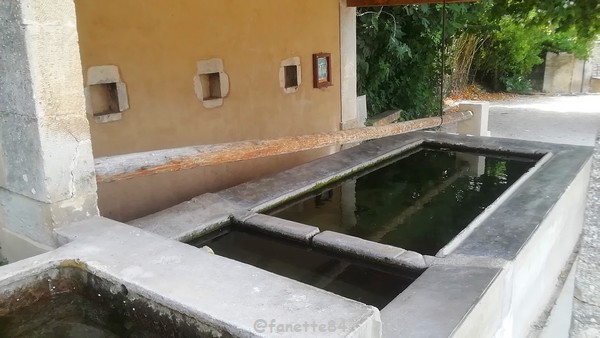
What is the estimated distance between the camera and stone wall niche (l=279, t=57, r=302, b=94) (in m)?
4.99

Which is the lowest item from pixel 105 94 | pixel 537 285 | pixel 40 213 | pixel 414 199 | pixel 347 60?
pixel 537 285

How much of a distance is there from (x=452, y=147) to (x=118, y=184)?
115 inches

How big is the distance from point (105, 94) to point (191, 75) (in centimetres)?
73

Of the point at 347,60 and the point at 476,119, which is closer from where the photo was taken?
the point at 476,119

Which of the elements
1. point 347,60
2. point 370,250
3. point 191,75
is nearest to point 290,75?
point 347,60

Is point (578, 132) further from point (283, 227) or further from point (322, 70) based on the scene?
point (283, 227)

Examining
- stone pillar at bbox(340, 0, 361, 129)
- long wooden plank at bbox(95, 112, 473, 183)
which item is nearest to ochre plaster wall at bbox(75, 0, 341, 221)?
stone pillar at bbox(340, 0, 361, 129)

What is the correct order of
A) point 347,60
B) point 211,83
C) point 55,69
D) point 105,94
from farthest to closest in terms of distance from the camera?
point 347,60, point 211,83, point 105,94, point 55,69

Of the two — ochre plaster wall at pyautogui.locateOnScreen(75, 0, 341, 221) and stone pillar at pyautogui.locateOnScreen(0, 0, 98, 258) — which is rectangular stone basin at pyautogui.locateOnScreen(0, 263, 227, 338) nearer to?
stone pillar at pyautogui.locateOnScreen(0, 0, 98, 258)

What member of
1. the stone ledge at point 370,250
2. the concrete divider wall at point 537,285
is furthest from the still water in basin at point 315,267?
the concrete divider wall at point 537,285

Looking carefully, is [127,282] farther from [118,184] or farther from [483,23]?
[483,23]

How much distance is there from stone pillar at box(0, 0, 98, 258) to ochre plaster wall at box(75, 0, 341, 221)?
4.41 feet

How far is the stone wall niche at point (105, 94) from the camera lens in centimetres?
331

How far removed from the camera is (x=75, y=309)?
1.78 m
